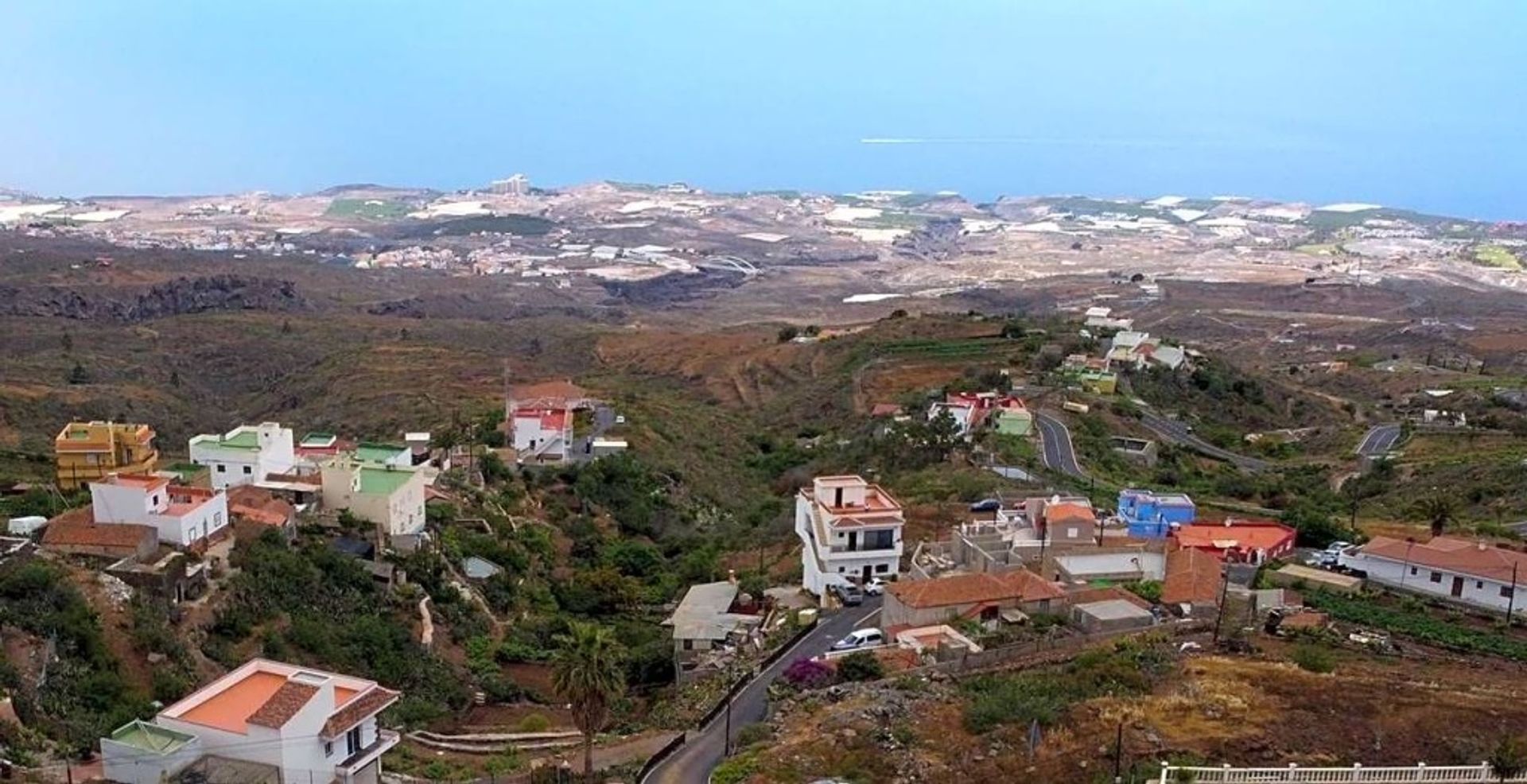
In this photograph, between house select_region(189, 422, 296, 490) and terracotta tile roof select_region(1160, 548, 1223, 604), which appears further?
house select_region(189, 422, 296, 490)

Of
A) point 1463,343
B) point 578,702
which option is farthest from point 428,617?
point 1463,343

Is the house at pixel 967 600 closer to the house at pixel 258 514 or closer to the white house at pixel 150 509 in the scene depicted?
the house at pixel 258 514

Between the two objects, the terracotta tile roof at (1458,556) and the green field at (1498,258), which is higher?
the green field at (1498,258)

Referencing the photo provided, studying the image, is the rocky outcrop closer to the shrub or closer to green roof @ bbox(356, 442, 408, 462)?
green roof @ bbox(356, 442, 408, 462)

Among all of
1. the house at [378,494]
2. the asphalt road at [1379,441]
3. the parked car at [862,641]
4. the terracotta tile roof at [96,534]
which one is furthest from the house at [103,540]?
the asphalt road at [1379,441]

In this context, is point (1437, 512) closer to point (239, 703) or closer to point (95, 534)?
point (239, 703)

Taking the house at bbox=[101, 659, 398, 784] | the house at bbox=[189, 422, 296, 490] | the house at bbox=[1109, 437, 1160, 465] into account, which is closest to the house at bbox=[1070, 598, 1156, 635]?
the house at bbox=[101, 659, 398, 784]

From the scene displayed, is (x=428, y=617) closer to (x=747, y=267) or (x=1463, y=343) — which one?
(x=1463, y=343)
